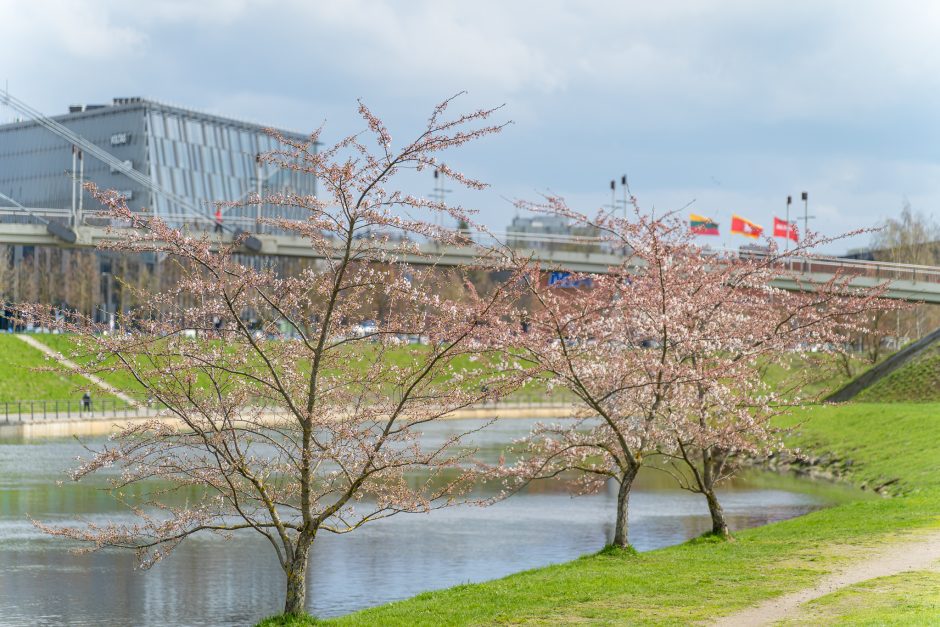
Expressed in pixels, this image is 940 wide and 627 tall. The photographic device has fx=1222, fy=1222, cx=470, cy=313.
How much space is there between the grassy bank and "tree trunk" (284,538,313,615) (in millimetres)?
1185

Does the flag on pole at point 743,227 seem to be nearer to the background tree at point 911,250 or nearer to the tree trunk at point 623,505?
the background tree at point 911,250

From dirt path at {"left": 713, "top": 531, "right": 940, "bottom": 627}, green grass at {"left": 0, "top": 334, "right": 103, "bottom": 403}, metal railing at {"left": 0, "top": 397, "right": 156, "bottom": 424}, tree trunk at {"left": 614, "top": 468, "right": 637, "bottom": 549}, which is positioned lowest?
dirt path at {"left": 713, "top": 531, "right": 940, "bottom": 627}

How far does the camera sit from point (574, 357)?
24828 millimetres

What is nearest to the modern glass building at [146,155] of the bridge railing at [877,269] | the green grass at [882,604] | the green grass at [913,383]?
the bridge railing at [877,269]

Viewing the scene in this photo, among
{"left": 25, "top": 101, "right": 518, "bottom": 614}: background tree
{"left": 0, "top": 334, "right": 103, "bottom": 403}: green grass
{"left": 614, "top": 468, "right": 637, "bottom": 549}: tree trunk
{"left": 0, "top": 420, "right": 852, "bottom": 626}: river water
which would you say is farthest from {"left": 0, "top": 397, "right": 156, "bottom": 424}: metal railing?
{"left": 25, "top": 101, "right": 518, "bottom": 614}: background tree

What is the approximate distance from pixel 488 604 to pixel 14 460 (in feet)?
111

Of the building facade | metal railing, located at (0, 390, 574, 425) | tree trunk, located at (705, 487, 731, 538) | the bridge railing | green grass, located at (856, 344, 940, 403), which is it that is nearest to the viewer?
tree trunk, located at (705, 487, 731, 538)

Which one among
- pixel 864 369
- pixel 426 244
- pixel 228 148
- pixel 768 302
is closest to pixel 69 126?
pixel 228 148

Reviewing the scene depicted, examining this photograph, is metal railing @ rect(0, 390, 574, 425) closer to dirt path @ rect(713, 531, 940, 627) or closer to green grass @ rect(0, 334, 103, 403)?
green grass @ rect(0, 334, 103, 403)

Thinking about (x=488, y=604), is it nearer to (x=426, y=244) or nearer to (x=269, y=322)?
(x=269, y=322)

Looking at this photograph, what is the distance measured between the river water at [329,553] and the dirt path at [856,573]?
322 inches

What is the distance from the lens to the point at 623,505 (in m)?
24.1

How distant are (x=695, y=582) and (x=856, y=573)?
2635 millimetres

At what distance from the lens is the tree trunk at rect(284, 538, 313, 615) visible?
56.8ft
